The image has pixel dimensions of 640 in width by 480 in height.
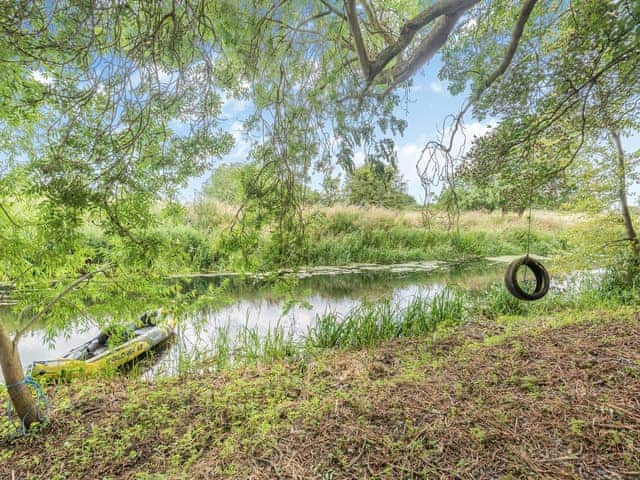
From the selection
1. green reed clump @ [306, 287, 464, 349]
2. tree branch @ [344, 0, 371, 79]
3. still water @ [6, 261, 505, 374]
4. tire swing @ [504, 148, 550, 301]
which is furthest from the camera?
still water @ [6, 261, 505, 374]

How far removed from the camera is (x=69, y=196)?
1.47m

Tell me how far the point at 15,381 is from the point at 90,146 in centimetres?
186

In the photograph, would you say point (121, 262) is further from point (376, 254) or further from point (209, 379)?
point (376, 254)

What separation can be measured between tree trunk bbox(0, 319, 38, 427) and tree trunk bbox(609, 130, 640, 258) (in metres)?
7.61

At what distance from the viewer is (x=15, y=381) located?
2.20m

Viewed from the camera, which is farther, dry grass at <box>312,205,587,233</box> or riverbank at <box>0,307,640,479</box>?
dry grass at <box>312,205,587,233</box>

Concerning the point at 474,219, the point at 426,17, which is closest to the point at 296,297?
the point at 426,17

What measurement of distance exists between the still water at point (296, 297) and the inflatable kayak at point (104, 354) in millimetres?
288

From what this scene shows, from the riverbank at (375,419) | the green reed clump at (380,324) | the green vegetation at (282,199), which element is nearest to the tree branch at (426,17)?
the green vegetation at (282,199)

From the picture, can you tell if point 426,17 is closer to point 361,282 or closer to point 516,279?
point 516,279

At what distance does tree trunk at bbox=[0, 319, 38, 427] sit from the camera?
215cm

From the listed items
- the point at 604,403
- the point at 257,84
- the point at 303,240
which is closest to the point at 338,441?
the point at 303,240

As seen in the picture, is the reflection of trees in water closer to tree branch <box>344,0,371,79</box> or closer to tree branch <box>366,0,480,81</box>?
Answer: tree branch <box>344,0,371,79</box>

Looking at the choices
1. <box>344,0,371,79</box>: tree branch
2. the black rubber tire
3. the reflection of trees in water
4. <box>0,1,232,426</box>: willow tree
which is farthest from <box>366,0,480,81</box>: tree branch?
the reflection of trees in water
